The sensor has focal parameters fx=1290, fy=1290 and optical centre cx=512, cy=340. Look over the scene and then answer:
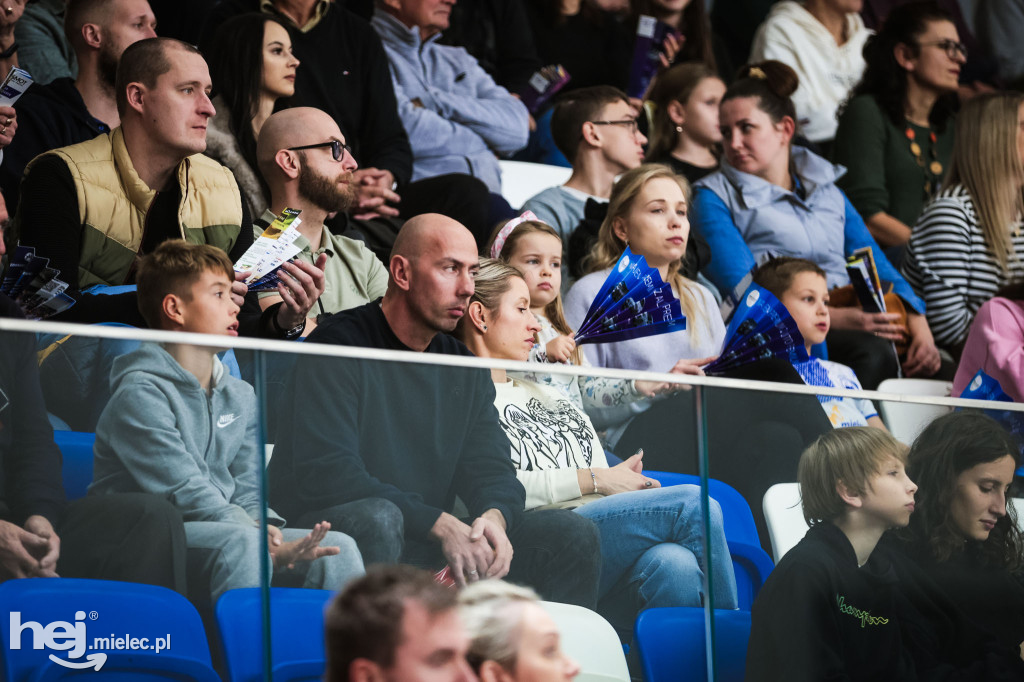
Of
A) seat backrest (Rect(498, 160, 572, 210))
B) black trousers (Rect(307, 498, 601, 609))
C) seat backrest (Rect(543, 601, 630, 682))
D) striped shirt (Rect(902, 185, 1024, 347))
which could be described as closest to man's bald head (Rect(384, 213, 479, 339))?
black trousers (Rect(307, 498, 601, 609))

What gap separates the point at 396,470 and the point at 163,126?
1.09m

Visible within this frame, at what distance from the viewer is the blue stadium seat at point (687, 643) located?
2141 millimetres

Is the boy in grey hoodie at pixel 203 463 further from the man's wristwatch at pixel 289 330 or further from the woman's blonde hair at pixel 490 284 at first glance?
the woman's blonde hair at pixel 490 284

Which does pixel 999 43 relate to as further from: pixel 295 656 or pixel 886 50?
pixel 295 656

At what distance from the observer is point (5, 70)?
303 cm

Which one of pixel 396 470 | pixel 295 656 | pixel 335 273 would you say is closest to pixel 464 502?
pixel 396 470

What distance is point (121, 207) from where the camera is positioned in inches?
104

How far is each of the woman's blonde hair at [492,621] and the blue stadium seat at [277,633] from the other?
0.72 ft

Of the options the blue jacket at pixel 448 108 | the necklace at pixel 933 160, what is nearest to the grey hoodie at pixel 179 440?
the blue jacket at pixel 448 108

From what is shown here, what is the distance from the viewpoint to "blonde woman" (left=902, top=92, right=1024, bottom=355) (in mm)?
4035

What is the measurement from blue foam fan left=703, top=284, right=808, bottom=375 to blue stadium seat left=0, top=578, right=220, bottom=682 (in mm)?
1323

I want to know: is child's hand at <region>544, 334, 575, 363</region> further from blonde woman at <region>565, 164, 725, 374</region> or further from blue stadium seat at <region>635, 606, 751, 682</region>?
blue stadium seat at <region>635, 606, 751, 682</region>

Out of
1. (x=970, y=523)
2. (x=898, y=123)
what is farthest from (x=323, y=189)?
(x=898, y=123)

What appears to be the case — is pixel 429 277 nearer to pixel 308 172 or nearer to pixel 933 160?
pixel 308 172
